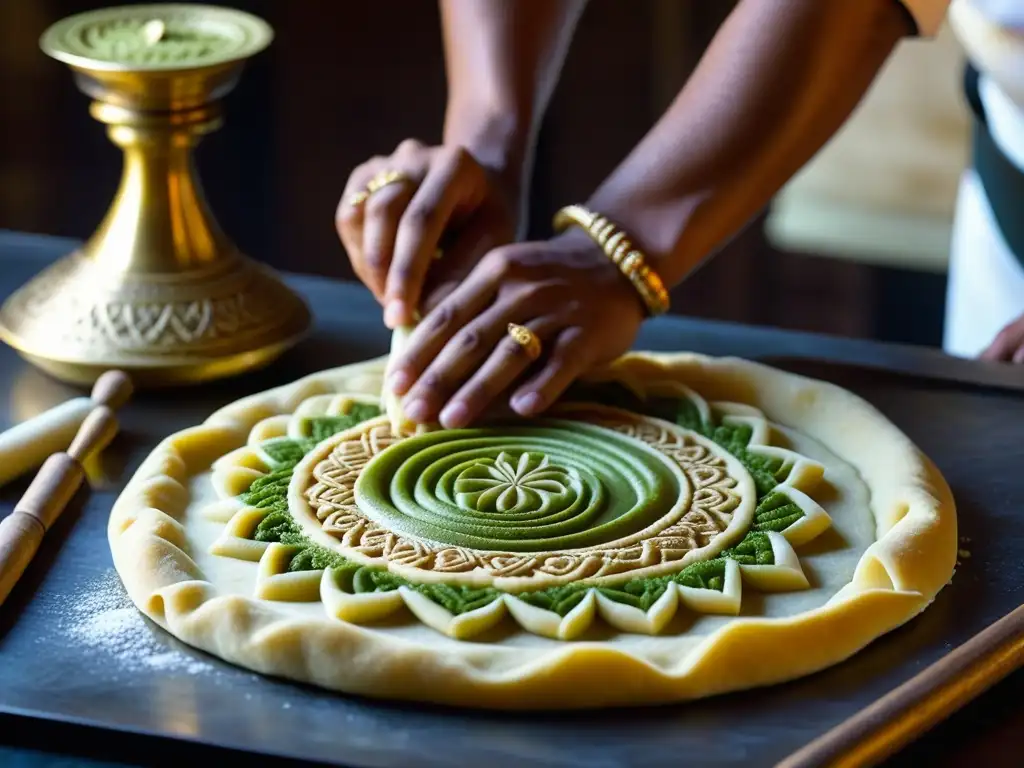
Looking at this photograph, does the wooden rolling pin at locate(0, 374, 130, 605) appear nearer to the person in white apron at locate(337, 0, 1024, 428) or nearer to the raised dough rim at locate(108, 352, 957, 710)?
the raised dough rim at locate(108, 352, 957, 710)

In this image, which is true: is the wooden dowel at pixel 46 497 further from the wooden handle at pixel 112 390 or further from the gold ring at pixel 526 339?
the gold ring at pixel 526 339

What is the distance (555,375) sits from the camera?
1317 mm

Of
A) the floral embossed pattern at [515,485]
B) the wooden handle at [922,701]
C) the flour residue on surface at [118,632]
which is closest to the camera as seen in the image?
the wooden handle at [922,701]

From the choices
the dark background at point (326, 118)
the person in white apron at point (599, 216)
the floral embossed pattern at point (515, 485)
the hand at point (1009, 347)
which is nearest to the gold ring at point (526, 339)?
the person in white apron at point (599, 216)

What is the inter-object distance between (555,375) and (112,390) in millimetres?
452

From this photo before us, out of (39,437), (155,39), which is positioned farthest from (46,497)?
(155,39)

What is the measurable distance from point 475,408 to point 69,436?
0.39m

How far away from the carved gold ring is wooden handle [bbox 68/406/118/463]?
0.33m

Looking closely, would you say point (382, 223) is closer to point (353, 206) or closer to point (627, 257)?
point (353, 206)

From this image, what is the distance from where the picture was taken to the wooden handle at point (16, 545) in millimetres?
1085

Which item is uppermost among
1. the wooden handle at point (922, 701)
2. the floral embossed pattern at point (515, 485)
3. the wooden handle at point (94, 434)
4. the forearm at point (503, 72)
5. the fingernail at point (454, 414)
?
the forearm at point (503, 72)

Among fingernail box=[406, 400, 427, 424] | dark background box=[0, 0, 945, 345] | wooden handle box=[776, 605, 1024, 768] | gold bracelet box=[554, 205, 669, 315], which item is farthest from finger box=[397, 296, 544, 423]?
dark background box=[0, 0, 945, 345]

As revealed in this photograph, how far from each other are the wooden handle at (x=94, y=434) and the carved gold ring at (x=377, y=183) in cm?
33

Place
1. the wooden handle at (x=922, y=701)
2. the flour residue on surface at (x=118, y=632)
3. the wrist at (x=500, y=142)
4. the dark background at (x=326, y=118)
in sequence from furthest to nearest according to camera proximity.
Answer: the dark background at (x=326, y=118) < the wrist at (x=500, y=142) < the flour residue on surface at (x=118, y=632) < the wooden handle at (x=922, y=701)
